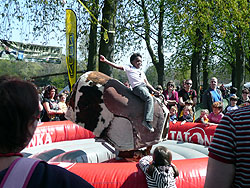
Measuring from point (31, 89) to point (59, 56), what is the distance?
13.5 m

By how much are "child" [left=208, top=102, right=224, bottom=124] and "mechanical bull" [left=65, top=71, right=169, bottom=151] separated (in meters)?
2.20

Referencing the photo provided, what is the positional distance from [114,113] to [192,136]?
318 cm

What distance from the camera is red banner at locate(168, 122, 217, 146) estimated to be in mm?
6811

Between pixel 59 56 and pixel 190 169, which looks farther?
pixel 59 56

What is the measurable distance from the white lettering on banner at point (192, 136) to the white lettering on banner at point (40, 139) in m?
3.31

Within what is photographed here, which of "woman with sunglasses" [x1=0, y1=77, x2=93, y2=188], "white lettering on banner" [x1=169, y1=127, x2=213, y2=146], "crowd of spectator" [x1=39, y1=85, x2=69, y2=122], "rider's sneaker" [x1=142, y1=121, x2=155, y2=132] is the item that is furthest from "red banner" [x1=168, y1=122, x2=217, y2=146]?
"woman with sunglasses" [x1=0, y1=77, x2=93, y2=188]

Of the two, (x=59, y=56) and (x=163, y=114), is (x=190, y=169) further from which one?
(x=59, y=56)

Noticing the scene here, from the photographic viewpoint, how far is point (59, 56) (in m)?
14.2

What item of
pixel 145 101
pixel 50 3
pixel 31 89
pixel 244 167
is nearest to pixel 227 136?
pixel 244 167

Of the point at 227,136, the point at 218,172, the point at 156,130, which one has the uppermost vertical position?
→ the point at 227,136

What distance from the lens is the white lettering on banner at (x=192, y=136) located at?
6.91 metres

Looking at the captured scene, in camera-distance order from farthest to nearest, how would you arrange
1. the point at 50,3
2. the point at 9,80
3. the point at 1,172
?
the point at 50,3, the point at 9,80, the point at 1,172

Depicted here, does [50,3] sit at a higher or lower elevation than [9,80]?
higher

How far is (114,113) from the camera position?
16.1 feet
